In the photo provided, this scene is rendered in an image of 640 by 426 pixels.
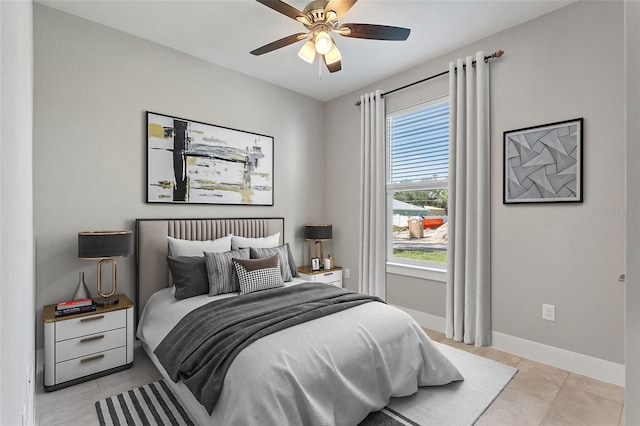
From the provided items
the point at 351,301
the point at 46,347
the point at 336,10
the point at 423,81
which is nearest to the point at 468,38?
the point at 423,81

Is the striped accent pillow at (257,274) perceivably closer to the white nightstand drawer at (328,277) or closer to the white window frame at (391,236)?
the white nightstand drawer at (328,277)

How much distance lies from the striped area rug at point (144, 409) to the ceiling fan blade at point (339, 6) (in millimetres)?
2749

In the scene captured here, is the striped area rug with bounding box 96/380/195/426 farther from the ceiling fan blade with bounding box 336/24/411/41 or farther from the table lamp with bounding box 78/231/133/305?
the ceiling fan blade with bounding box 336/24/411/41

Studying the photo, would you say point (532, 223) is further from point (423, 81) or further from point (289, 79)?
point (289, 79)

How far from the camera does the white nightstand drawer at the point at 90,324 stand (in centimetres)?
224

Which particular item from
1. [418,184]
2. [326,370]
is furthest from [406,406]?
[418,184]

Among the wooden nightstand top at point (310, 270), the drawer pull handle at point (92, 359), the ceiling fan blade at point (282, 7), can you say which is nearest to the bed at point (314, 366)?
the drawer pull handle at point (92, 359)

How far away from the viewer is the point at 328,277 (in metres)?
4.08

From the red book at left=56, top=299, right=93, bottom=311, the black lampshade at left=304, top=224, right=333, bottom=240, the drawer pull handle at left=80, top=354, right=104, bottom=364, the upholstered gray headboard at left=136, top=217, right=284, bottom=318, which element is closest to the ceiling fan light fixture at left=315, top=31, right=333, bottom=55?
the upholstered gray headboard at left=136, top=217, right=284, bottom=318

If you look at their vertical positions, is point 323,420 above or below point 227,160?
below

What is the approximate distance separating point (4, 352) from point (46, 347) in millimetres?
1951

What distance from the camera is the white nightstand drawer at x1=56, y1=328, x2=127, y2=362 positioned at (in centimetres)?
224

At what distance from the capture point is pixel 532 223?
272 cm

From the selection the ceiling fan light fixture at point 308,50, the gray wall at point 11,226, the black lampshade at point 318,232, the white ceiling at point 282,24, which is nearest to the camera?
the gray wall at point 11,226
